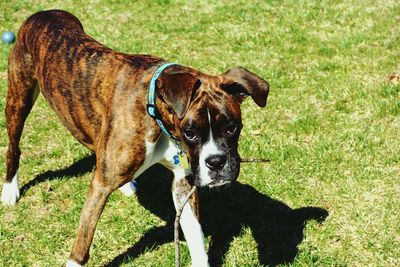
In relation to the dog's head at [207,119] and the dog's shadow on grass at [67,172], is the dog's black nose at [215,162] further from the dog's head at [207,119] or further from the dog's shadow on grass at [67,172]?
the dog's shadow on grass at [67,172]

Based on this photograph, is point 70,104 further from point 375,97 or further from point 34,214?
point 375,97

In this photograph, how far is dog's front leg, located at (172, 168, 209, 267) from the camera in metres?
4.82

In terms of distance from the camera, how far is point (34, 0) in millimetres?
10734

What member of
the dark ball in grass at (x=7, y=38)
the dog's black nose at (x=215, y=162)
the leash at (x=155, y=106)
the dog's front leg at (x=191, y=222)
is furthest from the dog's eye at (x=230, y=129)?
the dark ball in grass at (x=7, y=38)

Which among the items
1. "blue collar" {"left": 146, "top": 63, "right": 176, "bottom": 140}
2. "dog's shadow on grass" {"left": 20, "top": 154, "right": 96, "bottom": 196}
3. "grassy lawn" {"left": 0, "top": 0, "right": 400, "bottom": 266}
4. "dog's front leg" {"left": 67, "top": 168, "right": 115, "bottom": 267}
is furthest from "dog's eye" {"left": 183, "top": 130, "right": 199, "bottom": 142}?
"dog's shadow on grass" {"left": 20, "top": 154, "right": 96, "bottom": 196}

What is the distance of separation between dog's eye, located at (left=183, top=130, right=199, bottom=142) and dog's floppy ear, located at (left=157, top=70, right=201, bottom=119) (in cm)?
14

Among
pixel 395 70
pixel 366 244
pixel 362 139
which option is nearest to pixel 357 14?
pixel 395 70

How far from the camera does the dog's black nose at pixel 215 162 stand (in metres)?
3.92

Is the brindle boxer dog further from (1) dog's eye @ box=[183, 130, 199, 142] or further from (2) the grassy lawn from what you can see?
(2) the grassy lawn

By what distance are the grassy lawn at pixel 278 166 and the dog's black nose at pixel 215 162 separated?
136cm

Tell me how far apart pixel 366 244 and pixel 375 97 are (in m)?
2.55

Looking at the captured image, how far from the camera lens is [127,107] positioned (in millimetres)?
4375

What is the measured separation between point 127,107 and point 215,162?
877mm

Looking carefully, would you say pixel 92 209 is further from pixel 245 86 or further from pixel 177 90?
pixel 245 86
